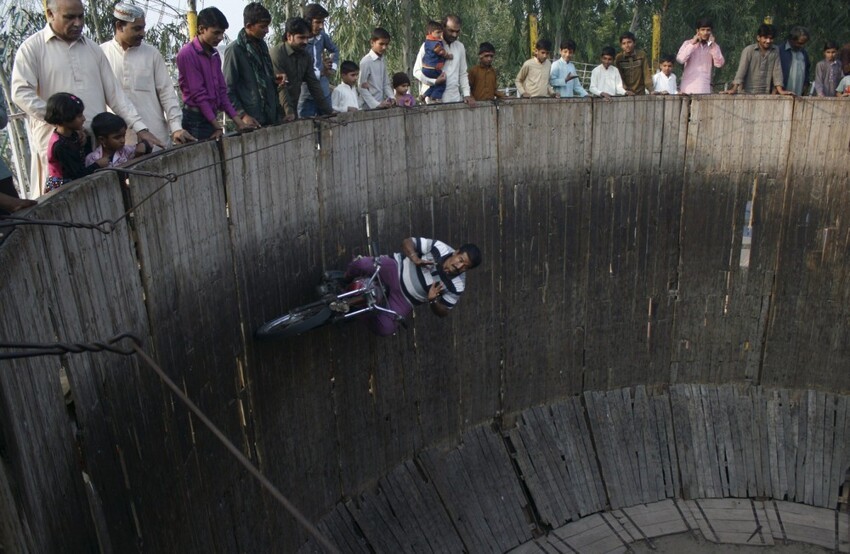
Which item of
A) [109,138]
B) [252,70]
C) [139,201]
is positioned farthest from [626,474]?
[109,138]

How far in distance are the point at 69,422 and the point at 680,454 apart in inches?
303

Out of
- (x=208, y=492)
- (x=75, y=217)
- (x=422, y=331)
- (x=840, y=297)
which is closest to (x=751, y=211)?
(x=840, y=297)

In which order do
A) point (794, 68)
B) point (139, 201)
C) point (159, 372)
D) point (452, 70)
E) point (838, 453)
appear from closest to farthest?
point (159, 372) < point (139, 201) < point (452, 70) < point (838, 453) < point (794, 68)

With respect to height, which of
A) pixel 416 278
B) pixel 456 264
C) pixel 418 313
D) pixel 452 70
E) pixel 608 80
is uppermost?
pixel 452 70

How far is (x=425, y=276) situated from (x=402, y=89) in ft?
8.54

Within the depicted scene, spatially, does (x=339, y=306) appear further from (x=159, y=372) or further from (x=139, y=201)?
(x=159, y=372)

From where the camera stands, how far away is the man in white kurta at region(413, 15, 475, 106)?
8469mm

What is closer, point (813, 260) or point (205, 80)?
point (205, 80)

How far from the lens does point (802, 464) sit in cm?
972

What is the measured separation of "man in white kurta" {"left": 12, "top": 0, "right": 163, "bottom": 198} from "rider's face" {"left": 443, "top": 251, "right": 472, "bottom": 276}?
2.54m

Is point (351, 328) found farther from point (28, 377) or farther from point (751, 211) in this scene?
point (751, 211)

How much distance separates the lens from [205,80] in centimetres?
596

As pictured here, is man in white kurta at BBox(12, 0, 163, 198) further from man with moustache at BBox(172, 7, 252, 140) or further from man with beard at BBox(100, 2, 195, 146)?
man with moustache at BBox(172, 7, 252, 140)

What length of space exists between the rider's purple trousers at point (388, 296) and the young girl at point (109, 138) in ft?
6.40
